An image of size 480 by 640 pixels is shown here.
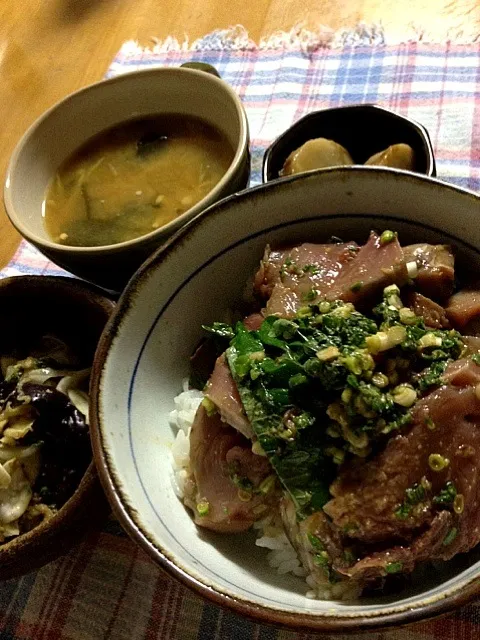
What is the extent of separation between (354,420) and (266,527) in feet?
1.24

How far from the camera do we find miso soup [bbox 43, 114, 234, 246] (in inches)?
74.8

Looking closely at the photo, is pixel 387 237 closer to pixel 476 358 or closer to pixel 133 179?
→ pixel 476 358

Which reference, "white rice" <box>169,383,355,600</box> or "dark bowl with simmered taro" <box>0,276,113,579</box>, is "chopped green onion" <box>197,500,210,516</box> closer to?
"white rice" <box>169,383,355,600</box>

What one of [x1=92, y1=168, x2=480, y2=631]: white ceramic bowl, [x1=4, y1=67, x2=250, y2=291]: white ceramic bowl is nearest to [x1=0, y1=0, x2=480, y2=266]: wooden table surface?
[x1=4, y1=67, x2=250, y2=291]: white ceramic bowl

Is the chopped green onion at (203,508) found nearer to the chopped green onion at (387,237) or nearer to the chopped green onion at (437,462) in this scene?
the chopped green onion at (437,462)

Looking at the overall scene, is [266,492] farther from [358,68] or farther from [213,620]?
[358,68]

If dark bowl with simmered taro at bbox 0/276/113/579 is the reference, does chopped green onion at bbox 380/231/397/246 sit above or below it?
above

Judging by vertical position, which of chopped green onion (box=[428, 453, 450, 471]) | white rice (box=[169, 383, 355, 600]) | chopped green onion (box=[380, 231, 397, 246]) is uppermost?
chopped green onion (box=[380, 231, 397, 246])

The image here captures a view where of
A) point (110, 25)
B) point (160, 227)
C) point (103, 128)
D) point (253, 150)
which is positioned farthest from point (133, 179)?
point (110, 25)

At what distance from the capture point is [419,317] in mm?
1335

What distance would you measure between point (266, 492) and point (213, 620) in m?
0.36

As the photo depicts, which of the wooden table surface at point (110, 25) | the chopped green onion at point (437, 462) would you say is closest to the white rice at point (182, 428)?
the chopped green onion at point (437, 462)

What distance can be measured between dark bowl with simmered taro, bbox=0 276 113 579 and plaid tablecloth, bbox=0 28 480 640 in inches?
6.7

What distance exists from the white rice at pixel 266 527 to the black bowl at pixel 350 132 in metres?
0.81
